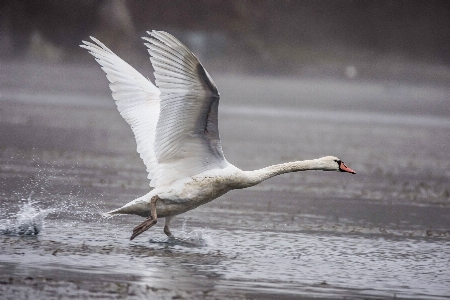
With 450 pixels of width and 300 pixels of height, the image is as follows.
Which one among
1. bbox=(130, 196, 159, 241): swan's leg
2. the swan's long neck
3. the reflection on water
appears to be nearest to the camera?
the reflection on water

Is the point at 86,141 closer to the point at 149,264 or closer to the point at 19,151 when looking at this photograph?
the point at 19,151

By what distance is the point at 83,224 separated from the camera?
41.4 ft

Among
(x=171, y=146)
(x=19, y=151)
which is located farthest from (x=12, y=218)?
(x=19, y=151)

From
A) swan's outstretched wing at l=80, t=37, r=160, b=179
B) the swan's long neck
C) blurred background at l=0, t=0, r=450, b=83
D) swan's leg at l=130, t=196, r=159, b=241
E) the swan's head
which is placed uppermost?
blurred background at l=0, t=0, r=450, b=83

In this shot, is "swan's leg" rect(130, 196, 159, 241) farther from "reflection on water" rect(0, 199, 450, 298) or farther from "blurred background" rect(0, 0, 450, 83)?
"blurred background" rect(0, 0, 450, 83)

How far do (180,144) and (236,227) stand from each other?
1.67 m

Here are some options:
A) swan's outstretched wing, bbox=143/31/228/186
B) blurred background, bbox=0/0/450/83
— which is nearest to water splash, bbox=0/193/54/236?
swan's outstretched wing, bbox=143/31/228/186

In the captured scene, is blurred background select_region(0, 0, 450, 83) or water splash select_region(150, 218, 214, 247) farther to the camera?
blurred background select_region(0, 0, 450, 83)

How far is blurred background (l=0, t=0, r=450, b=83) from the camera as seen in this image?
41.8 meters

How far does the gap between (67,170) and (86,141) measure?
7.12 metres

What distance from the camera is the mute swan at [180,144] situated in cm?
1098

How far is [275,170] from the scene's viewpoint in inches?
478

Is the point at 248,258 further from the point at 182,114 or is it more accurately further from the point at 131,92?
the point at 131,92

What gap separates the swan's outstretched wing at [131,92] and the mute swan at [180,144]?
0.6 inches
